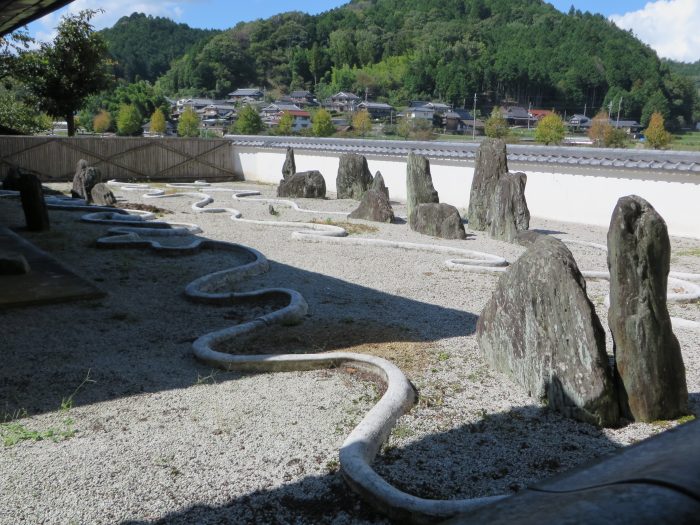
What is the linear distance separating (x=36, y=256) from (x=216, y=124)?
6970cm

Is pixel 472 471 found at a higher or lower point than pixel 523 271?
lower

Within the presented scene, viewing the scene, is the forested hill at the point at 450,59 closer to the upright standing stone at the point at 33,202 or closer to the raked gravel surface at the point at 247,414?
the upright standing stone at the point at 33,202

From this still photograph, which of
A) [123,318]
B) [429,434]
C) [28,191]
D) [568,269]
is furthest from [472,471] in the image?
[28,191]

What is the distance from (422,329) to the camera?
7.08m

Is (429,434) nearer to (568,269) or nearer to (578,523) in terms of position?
(568,269)

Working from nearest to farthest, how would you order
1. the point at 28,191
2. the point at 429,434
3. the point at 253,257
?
1. the point at 429,434
2. the point at 253,257
3. the point at 28,191

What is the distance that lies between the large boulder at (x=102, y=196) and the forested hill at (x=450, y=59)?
59068 millimetres

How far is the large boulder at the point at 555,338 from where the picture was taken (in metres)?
4.80

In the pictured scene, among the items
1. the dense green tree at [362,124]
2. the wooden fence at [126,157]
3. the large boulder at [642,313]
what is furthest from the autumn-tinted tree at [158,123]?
the large boulder at [642,313]

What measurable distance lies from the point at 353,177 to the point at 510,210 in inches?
285

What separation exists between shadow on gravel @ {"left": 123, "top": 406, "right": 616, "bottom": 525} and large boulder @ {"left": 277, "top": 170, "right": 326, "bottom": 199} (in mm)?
14391

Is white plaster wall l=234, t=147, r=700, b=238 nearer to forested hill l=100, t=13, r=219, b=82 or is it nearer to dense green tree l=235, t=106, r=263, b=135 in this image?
dense green tree l=235, t=106, r=263, b=135

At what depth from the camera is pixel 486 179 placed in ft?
45.9

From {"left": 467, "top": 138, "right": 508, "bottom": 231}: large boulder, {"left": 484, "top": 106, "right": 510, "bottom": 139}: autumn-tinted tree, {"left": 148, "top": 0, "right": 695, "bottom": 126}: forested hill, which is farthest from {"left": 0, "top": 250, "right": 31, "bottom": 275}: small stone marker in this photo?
{"left": 148, "top": 0, "right": 695, "bottom": 126}: forested hill
